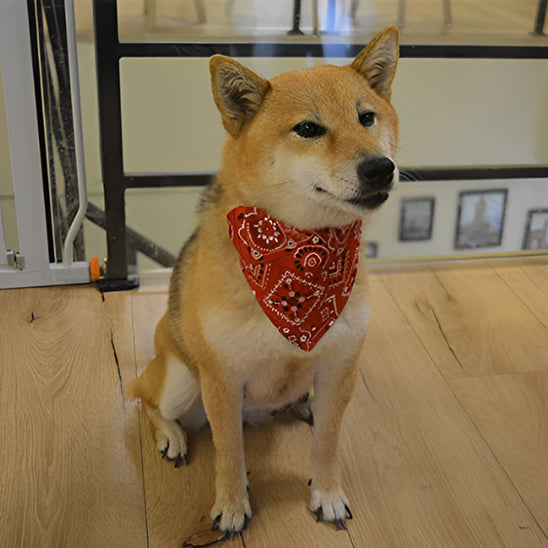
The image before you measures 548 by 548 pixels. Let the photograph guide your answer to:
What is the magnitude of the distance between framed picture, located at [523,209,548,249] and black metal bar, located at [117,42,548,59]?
0.55 m

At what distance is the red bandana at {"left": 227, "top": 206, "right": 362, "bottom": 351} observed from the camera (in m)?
1.28

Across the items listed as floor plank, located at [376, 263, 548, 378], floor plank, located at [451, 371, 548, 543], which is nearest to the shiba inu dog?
floor plank, located at [451, 371, 548, 543]

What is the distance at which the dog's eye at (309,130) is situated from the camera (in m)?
1.19

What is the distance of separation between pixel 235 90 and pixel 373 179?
0.28 m

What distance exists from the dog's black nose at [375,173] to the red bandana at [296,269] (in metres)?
0.17

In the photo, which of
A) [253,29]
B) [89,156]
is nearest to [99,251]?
[89,156]

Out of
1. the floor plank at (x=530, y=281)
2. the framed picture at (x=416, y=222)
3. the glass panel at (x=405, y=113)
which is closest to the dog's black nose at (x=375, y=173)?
the glass panel at (x=405, y=113)

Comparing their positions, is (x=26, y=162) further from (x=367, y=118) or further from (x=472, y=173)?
(x=472, y=173)

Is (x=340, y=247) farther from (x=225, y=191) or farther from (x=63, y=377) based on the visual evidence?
(x=63, y=377)

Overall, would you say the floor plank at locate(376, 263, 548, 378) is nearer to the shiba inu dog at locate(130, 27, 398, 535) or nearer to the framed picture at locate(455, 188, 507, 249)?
the framed picture at locate(455, 188, 507, 249)

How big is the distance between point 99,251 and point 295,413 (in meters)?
0.92

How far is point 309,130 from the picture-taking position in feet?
3.90

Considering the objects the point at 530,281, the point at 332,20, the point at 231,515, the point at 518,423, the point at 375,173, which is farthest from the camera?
the point at 530,281

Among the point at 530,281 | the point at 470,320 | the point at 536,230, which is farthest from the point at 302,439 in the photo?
the point at 536,230
